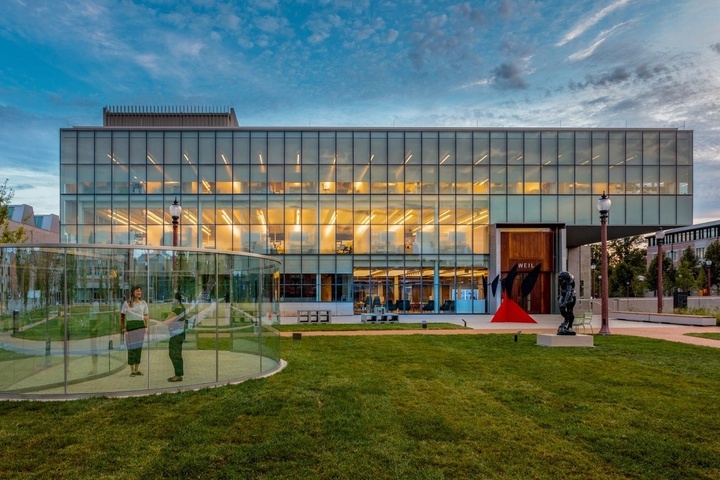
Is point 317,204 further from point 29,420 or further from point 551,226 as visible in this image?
point 29,420

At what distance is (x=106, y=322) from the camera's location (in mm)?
10117

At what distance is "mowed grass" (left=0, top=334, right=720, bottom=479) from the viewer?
5.89m

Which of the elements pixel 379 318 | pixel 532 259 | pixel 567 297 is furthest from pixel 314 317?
pixel 532 259

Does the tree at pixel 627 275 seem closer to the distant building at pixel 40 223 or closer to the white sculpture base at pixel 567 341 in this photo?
the white sculpture base at pixel 567 341

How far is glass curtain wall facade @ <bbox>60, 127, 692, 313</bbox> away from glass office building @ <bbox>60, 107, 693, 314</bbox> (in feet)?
0.28

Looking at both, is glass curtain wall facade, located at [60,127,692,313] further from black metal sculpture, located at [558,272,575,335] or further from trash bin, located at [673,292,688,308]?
black metal sculpture, located at [558,272,575,335]

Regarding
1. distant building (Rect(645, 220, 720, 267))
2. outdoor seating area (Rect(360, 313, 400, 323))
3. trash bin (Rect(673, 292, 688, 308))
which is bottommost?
outdoor seating area (Rect(360, 313, 400, 323))

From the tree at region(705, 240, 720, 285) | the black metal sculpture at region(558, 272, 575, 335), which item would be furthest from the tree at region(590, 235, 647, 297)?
the black metal sculpture at region(558, 272, 575, 335)

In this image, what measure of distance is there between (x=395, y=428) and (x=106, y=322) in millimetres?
6762

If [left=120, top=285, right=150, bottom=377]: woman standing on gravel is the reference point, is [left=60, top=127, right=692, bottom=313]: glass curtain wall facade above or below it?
above

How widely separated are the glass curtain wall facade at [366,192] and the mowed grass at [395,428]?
81.0 ft

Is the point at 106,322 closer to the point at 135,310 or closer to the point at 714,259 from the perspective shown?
the point at 135,310

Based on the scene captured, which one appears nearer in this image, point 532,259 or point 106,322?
point 106,322

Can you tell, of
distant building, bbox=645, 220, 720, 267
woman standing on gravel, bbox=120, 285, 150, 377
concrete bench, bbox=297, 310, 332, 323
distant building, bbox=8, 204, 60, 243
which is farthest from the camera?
distant building, bbox=645, 220, 720, 267
